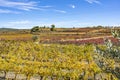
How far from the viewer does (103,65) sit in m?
7.66

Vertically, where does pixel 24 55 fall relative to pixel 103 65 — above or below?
below

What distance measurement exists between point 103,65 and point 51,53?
1482 cm

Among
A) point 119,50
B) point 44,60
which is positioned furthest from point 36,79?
point 119,50

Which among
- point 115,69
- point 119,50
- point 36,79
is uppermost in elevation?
point 119,50

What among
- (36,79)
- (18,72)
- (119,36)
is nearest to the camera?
(119,36)

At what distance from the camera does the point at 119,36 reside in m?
7.09

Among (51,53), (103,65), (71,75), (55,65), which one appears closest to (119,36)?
(103,65)

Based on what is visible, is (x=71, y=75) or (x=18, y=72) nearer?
(x=71, y=75)

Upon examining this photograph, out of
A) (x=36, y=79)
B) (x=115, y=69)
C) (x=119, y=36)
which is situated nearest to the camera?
(x=119, y=36)

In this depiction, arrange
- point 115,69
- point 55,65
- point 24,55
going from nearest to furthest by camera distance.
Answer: point 115,69
point 55,65
point 24,55

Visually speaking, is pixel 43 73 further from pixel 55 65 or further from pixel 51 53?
pixel 51 53

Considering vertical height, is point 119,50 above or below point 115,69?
above

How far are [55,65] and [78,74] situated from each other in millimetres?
2640

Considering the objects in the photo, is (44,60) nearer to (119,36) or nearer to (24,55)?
(24,55)
